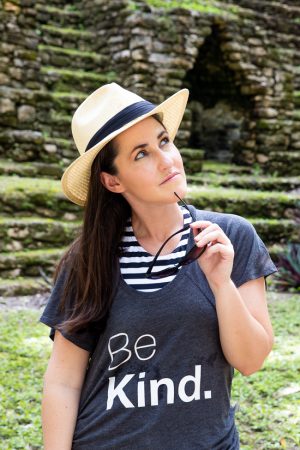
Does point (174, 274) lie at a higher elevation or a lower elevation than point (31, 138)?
higher

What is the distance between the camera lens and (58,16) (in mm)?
10445

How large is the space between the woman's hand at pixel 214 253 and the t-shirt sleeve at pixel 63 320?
0.37 meters

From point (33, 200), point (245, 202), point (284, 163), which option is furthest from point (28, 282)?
point (284, 163)

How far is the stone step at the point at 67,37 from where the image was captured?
9.88m

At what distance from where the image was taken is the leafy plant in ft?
22.1

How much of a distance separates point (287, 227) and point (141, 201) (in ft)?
21.6

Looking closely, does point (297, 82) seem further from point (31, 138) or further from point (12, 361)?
point (12, 361)

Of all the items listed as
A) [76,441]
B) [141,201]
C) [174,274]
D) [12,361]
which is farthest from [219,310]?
[12,361]

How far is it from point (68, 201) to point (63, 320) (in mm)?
5246

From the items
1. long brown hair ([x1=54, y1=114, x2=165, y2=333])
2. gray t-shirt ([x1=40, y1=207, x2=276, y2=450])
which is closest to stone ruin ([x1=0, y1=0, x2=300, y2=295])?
long brown hair ([x1=54, y1=114, x2=165, y2=333])

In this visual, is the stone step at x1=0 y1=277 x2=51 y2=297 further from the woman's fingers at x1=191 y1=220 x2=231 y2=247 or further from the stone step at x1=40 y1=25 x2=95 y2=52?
the stone step at x1=40 y1=25 x2=95 y2=52

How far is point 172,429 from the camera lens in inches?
63.4

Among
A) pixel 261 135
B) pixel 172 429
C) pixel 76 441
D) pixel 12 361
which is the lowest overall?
pixel 261 135

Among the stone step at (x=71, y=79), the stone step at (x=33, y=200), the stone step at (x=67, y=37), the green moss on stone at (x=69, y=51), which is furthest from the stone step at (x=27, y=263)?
the stone step at (x=67, y=37)
